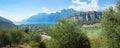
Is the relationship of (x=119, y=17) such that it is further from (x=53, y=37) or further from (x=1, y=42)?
(x=1, y=42)

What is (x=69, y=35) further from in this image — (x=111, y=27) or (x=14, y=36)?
(x=14, y=36)

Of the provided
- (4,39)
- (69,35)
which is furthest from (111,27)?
(4,39)

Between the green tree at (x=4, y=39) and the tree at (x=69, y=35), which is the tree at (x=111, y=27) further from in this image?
the green tree at (x=4, y=39)

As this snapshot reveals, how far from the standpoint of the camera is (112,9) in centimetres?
3350

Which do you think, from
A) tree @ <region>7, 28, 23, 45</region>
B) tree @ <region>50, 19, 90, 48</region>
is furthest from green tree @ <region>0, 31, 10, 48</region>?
tree @ <region>50, 19, 90, 48</region>

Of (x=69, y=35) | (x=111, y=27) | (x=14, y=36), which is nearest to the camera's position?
(x=111, y=27)

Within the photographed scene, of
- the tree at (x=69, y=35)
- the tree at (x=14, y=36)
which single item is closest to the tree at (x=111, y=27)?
the tree at (x=69, y=35)

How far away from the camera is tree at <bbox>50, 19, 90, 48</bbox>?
4222 cm

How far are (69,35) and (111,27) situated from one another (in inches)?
431

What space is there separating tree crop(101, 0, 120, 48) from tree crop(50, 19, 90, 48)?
9.39 metres

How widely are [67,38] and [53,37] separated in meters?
2.93

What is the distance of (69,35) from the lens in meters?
42.3

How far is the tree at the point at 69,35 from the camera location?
42219 millimetres

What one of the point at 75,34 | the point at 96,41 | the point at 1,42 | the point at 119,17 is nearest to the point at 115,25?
the point at 119,17
